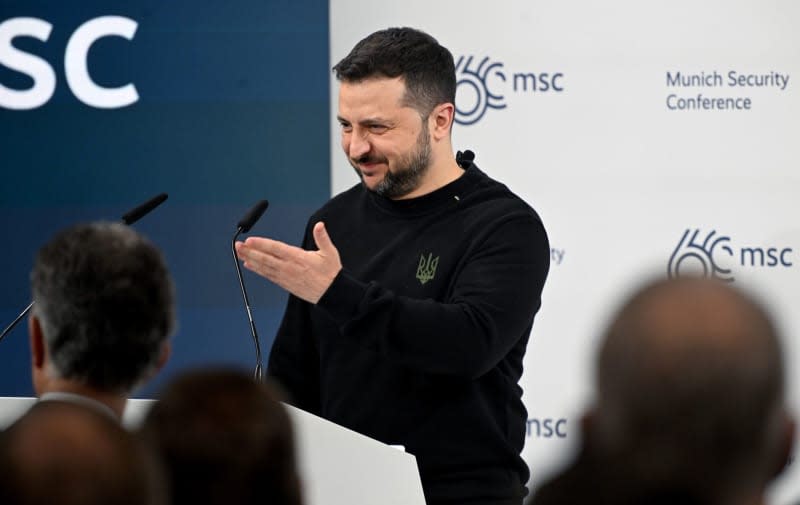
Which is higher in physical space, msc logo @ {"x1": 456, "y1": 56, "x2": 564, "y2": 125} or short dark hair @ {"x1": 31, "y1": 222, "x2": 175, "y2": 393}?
msc logo @ {"x1": 456, "y1": 56, "x2": 564, "y2": 125}

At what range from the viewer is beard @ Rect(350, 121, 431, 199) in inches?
125

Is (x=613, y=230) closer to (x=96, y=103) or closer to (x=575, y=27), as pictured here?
(x=575, y=27)

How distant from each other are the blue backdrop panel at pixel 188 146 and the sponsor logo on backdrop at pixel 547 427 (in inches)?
44.6

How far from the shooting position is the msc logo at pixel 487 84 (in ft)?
17.4

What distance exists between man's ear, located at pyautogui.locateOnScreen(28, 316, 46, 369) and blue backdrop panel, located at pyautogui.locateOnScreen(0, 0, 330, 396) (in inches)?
155

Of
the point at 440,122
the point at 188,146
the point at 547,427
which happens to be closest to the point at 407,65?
the point at 440,122

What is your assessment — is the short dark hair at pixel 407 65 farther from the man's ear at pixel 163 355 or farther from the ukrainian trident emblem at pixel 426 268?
the man's ear at pixel 163 355

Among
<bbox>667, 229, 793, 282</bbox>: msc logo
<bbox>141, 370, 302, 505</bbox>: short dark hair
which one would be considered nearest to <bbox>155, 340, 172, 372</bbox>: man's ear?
<bbox>141, 370, 302, 505</bbox>: short dark hair

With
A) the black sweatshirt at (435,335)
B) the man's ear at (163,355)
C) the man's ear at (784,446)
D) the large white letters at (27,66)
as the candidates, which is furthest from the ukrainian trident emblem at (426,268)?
the large white letters at (27,66)

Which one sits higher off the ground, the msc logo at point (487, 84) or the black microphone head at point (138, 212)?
the msc logo at point (487, 84)

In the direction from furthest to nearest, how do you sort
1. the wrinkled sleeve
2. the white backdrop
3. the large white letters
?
the white backdrop
the large white letters
the wrinkled sleeve

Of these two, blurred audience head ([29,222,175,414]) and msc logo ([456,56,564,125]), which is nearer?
blurred audience head ([29,222,175,414])

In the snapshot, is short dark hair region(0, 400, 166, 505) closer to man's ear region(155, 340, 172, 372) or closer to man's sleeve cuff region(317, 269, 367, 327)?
man's ear region(155, 340, 172, 372)

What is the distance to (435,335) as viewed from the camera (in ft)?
9.12
